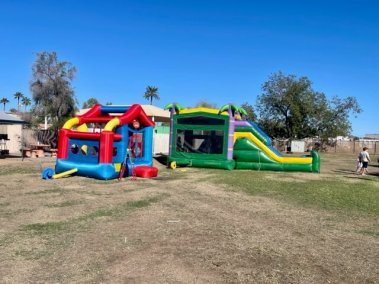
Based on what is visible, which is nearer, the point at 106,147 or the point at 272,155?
the point at 106,147

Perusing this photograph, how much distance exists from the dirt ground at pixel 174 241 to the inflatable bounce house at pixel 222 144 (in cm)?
842

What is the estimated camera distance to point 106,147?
520 inches

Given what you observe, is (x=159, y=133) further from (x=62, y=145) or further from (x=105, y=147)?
(x=105, y=147)

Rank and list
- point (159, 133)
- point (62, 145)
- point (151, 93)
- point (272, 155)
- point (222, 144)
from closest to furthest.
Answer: point (62, 145), point (272, 155), point (222, 144), point (159, 133), point (151, 93)

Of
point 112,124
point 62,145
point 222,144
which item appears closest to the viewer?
point 112,124

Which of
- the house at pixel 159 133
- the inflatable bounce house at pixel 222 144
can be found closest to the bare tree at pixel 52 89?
the house at pixel 159 133

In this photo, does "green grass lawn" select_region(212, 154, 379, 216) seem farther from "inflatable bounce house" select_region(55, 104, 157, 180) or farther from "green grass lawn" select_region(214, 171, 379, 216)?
"inflatable bounce house" select_region(55, 104, 157, 180)

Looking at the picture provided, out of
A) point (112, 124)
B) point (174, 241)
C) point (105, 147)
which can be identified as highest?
point (112, 124)

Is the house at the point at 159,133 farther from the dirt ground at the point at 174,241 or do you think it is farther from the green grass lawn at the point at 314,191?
the dirt ground at the point at 174,241

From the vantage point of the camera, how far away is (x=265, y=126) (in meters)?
47.2

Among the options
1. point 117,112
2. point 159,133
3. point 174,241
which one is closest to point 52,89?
point 159,133

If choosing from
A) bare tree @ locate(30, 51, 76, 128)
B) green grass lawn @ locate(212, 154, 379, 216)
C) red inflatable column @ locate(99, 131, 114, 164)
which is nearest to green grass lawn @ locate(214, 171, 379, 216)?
green grass lawn @ locate(212, 154, 379, 216)

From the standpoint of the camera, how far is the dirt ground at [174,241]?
15.5ft

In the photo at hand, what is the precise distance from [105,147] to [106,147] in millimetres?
32
